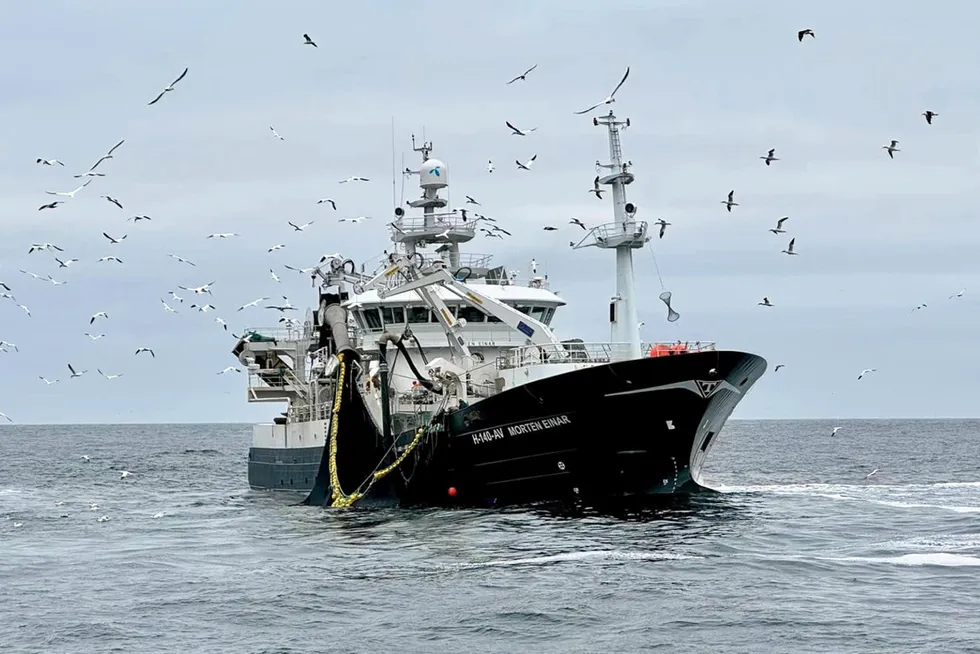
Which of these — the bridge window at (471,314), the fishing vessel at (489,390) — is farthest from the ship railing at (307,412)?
the bridge window at (471,314)

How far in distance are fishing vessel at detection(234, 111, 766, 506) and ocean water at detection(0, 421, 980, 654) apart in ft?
4.61

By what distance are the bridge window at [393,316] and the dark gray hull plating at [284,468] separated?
6.01m

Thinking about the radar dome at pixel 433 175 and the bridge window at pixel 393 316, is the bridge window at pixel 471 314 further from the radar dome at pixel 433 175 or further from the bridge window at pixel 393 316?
the radar dome at pixel 433 175

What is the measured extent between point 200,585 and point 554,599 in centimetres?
871

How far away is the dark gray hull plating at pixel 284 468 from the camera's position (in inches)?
2050

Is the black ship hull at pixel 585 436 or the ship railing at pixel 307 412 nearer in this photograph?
the black ship hull at pixel 585 436

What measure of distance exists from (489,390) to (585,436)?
19.3ft

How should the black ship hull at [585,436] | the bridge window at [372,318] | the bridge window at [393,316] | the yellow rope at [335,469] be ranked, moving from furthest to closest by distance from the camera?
1. the bridge window at [372,318]
2. the bridge window at [393,316]
3. the yellow rope at [335,469]
4. the black ship hull at [585,436]

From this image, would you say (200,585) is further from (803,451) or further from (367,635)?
(803,451)

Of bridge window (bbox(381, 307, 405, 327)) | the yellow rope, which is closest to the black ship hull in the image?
the yellow rope

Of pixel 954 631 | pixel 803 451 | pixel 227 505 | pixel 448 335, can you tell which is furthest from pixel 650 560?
pixel 803 451

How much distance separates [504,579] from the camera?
1125 inches

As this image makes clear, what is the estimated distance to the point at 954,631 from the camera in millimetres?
22859

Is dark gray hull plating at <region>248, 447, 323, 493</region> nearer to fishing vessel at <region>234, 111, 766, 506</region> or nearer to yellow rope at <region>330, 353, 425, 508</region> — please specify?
fishing vessel at <region>234, 111, 766, 506</region>
